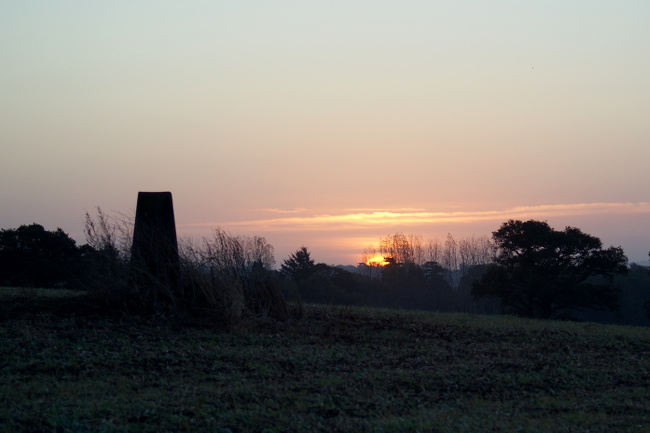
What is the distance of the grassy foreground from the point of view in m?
7.10

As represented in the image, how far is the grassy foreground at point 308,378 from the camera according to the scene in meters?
7.10

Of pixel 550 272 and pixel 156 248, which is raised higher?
pixel 156 248

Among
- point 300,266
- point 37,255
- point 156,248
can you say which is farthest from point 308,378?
point 300,266

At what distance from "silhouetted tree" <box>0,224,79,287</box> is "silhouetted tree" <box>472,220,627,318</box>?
58.0ft

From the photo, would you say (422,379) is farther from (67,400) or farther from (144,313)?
(144,313)

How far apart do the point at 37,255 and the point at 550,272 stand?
2133 centimetres

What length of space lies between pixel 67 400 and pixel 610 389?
25.3ft

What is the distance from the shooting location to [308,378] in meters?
9.38

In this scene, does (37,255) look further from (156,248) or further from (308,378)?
(308,378)

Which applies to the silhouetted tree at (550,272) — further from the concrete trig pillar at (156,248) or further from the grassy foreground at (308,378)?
the concrete trig pillar at (156,248)

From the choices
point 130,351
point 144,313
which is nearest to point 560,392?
point 130,351

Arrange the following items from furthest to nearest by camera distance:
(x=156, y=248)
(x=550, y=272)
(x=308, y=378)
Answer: (x=550, y=272) → (x=156, y=248) → (x=308, y=378)

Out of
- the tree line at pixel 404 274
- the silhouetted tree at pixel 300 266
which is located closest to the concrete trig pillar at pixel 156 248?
the tree line at pixel 404 274

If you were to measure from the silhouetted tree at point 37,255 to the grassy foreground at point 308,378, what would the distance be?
12193mm
